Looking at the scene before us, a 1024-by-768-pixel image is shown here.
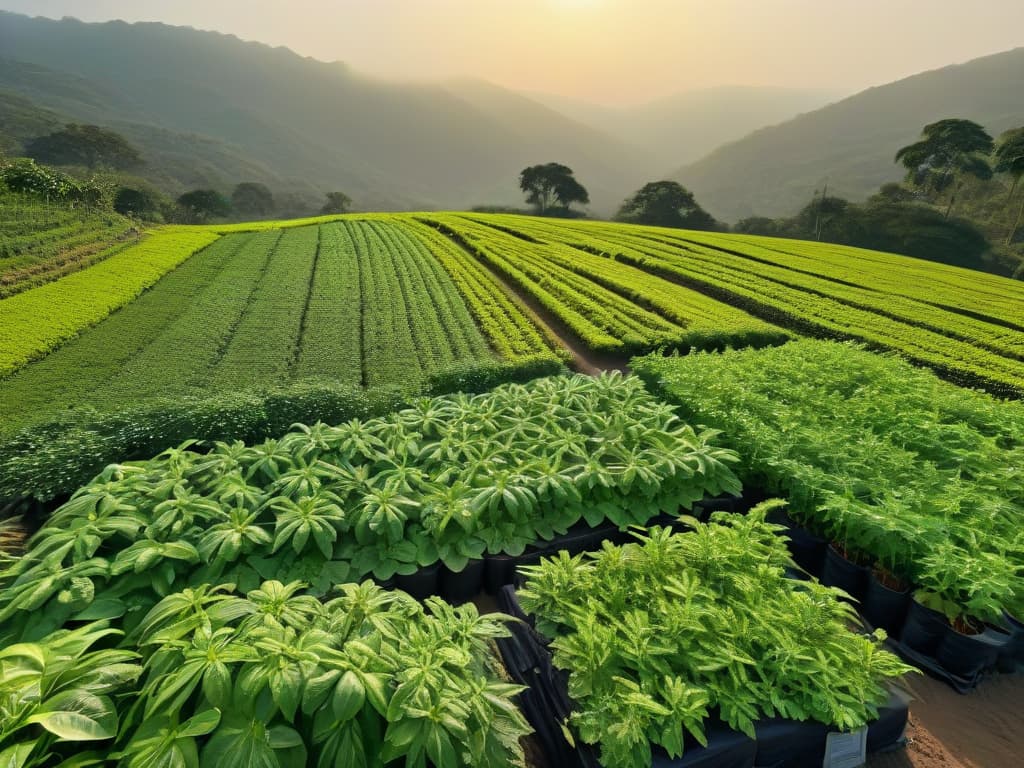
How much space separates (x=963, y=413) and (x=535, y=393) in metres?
6.88

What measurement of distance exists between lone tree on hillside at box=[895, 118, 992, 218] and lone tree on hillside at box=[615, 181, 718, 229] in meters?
18.7

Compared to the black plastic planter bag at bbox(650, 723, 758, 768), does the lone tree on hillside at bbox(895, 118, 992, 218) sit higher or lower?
higher

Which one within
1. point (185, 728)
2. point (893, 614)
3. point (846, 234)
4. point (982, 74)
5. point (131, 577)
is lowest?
point (893, 614)

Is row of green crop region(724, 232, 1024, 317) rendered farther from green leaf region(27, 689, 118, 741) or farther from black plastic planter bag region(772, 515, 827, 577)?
green leaf region(27, 689, 118, 741)

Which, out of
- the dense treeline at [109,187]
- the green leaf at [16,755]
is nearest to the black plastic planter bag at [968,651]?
the green leaf at [16,755]

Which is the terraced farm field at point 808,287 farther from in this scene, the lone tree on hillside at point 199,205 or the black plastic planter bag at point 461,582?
the lone tree on hillside at point 199,205

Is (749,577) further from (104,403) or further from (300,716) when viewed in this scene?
(104,403)

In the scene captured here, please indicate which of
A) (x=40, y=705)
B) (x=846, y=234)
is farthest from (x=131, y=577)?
(x=846, y=234)

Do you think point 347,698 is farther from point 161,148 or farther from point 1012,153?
point 161,148

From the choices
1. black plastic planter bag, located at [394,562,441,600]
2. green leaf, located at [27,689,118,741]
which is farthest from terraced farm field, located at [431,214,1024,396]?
green leaf, located at [27,689,118,741]

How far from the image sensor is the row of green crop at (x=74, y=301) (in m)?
11.4

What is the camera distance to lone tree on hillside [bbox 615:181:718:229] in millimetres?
56906

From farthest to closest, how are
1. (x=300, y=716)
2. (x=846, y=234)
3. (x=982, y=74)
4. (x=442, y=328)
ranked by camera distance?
1. (x=982, y=74)
2. (x=846, y=234)
3. (x=442, y=328)
4. (x=300, y=716)

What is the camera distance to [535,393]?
744 centimetres
